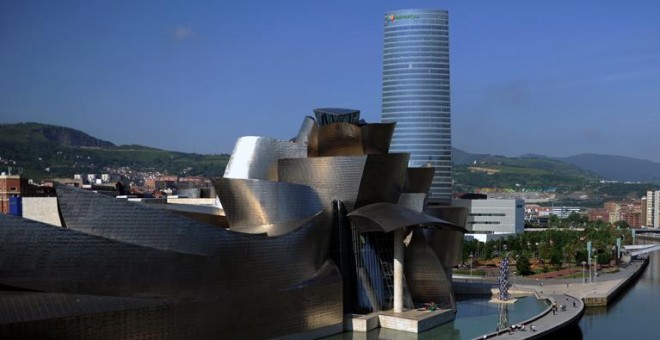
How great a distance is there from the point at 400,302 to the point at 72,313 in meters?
19.0

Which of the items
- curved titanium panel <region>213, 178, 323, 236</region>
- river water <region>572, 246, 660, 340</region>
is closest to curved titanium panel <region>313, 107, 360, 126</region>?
curved titanium panel <region>213, 178, 323, 236</region>

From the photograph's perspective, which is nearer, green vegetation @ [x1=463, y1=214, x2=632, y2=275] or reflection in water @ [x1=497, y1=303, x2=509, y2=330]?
reflection in water @ [x1=497, y1=303, x2=509, y2=330]

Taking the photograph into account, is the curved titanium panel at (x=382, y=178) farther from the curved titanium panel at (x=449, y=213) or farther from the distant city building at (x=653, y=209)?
the distant city building at (x=653, y=209)

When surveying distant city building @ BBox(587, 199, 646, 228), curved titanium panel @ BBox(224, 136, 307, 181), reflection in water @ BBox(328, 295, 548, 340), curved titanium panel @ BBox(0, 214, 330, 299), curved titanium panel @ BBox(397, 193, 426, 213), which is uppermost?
curved titanium panel @ BBox(224, 136, 307, 181)

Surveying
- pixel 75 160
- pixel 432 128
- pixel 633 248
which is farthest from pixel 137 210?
pixel 75 160

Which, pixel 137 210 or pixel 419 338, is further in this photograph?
pixel 419 338

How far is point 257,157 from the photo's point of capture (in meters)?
40.2

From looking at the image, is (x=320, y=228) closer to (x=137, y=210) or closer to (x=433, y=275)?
(x=433, y=275)

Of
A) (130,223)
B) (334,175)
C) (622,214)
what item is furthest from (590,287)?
(622,214)

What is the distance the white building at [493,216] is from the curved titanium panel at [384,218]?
73.3 m

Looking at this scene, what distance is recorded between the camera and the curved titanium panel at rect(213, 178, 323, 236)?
111 ft

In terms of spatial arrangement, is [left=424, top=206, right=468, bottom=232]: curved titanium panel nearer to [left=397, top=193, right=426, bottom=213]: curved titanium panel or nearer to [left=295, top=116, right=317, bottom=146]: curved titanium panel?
[left=397, top=193, right=426, bottom=213]: curved titanium panel

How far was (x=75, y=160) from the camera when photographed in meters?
160

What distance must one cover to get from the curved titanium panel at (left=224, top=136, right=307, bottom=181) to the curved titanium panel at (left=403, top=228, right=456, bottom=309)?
8401 mm
